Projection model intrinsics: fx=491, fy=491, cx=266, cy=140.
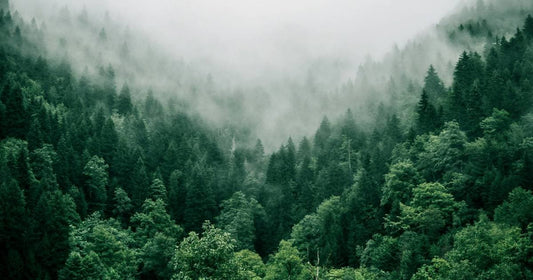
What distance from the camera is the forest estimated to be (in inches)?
2414

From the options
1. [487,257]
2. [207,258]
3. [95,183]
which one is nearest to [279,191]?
[95,183]

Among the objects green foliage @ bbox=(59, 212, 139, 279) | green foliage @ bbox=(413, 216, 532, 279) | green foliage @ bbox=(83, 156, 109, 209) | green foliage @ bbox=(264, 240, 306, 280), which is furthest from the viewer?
green foliage @ bbox=(83, 156, 109, 209)

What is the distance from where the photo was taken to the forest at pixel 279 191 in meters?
61.3

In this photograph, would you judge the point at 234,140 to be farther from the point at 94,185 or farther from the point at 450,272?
the point at 450,272

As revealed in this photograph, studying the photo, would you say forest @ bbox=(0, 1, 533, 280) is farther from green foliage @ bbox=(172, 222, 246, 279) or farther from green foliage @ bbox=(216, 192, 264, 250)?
green foliage @ bbox=(216, 192, 264, 250)

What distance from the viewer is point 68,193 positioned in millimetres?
85562

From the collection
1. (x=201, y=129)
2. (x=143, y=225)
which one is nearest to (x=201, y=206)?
(x=143, y=225)

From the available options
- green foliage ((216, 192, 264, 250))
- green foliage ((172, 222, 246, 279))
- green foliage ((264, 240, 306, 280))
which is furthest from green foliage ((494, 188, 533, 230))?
green foliage ((216, 192, 264, 250))

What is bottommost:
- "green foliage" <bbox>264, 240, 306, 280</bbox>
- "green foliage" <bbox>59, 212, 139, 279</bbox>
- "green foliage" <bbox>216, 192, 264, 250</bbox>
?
"green foliage" <bbox>264, 240, 306, 280</bbox>

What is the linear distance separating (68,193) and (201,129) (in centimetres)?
8278

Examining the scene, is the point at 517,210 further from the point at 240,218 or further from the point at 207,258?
the point at 240,218

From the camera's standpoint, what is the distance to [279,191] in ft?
394

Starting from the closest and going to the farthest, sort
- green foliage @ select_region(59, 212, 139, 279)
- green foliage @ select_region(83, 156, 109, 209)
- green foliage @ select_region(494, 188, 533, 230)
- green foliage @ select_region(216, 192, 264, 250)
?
green foliage @ select_region(494, 188, 533, 230) → green foliage @ select_region(59, 212, 139, 279) → green foliage @ select_region(83, 156, 109, 209) → green foliage @ select_region(216, 192, 264, 250)

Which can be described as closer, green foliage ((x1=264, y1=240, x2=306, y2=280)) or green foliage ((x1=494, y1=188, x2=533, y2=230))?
green foliage ((x1=494, y1=188, x2=533, y2=230))
